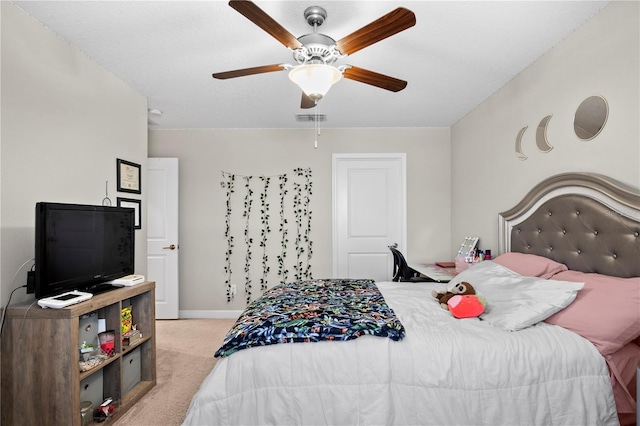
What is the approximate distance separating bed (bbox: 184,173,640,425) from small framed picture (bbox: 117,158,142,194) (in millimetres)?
1930

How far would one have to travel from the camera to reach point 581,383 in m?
1.57

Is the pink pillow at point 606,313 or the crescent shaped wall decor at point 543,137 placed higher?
the crescent shaped wall decor at point 543,137

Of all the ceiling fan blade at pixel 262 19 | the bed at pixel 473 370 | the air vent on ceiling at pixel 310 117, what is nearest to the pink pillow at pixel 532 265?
the bed at pixel 473 370

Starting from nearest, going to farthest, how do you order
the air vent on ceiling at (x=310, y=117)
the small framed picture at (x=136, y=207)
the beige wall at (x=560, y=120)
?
the beige wall at (x=560, y=120)
the small framed picture at (x=136, y=207)
the air vent on ceiling at (x=310, y=117)

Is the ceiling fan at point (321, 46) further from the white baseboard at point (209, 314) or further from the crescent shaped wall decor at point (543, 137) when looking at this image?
the white baseboard at point (209, 314)

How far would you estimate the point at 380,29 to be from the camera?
63.1 inches

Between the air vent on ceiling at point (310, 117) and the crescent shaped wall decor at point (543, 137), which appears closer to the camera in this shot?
the crescent shaped wall decor at point (543, 137)

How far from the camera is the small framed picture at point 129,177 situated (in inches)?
114

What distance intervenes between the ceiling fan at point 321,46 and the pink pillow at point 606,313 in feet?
5.06

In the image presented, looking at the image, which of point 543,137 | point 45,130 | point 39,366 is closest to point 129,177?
point 45,130

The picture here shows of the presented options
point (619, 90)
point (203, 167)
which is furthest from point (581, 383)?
point (203, 167)

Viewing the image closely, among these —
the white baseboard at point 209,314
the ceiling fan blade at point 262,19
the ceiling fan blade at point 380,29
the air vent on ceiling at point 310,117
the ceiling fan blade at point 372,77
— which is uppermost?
the air vent on ceiling at point 310,117

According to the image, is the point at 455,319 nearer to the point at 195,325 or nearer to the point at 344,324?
the point at 344,324

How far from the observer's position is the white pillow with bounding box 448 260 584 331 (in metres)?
1.77
